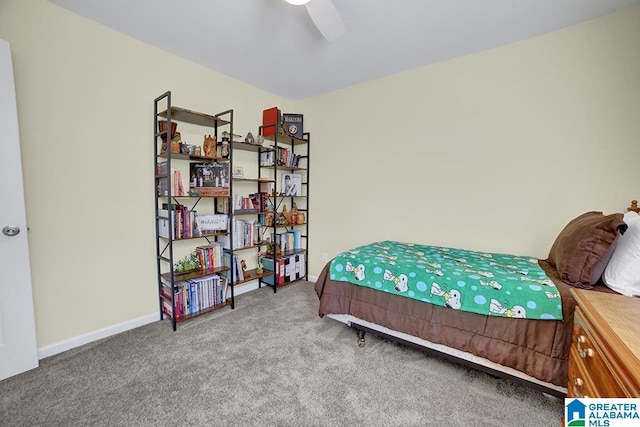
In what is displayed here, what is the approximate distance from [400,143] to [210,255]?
236 cm

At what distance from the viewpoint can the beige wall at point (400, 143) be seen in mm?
1953

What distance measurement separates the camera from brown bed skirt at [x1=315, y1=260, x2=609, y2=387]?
4.69ft

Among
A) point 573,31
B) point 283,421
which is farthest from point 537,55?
point 283,421

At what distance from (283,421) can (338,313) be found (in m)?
0.87

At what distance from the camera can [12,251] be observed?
68.2 inches

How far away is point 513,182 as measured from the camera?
2.39 metres

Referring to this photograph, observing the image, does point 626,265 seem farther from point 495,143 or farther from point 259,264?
point 259,264

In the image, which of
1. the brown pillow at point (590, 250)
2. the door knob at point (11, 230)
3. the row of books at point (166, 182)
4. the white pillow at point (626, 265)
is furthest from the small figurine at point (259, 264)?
the white pillow at point (626, 265)

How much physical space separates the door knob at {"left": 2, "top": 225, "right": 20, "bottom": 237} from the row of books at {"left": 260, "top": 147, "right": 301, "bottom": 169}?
2145 millimetres

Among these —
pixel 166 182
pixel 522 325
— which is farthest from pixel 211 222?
pixel 522 325

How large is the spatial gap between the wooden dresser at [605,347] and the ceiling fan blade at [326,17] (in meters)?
1.94

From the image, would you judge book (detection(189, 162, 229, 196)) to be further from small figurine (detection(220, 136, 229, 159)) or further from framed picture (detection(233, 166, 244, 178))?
framed picture (detection(233, 166, 244, 178))

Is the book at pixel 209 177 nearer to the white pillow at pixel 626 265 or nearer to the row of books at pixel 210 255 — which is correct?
the row of books at pixel 210 255

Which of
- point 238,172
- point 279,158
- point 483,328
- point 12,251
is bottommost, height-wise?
point 483,328
